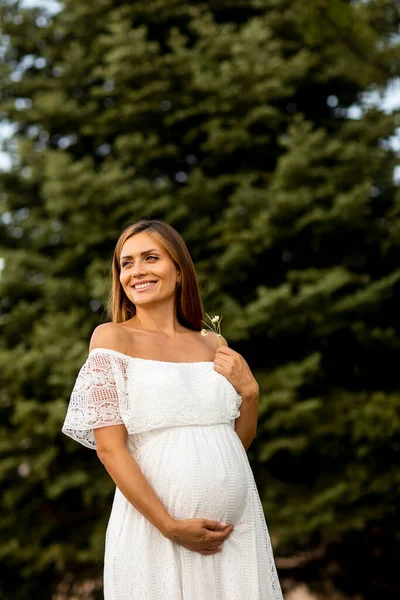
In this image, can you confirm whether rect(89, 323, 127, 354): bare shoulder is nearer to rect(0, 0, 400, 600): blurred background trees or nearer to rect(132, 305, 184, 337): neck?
rect(132, 305, 184, 337): neck

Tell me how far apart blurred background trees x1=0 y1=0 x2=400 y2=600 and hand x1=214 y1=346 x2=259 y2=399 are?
3.73 m

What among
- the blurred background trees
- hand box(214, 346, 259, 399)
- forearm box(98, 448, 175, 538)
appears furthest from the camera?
the blurred background trees

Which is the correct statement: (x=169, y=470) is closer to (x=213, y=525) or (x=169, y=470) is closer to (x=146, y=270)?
(x=213, y=525)

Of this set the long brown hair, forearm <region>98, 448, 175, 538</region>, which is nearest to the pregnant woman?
forearm <region>98, 448, 175, 538</region>

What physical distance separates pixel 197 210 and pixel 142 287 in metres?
4.86

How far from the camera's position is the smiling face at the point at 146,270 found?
7.95 ft

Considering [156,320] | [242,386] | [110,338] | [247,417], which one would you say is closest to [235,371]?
[242,386]

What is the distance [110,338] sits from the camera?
229cm

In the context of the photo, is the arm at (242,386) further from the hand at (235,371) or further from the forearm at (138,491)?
the forearm at (138,491)

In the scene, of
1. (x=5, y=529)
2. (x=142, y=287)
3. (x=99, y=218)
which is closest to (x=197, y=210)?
(x=99, y=218)

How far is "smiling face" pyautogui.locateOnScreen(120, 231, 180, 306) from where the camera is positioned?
2422 mm

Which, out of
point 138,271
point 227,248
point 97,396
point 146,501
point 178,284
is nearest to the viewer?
point 146,501

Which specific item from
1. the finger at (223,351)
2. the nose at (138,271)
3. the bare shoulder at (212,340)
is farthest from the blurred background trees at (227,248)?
the nose at (138,271)

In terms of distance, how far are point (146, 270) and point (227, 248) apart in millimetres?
4479
